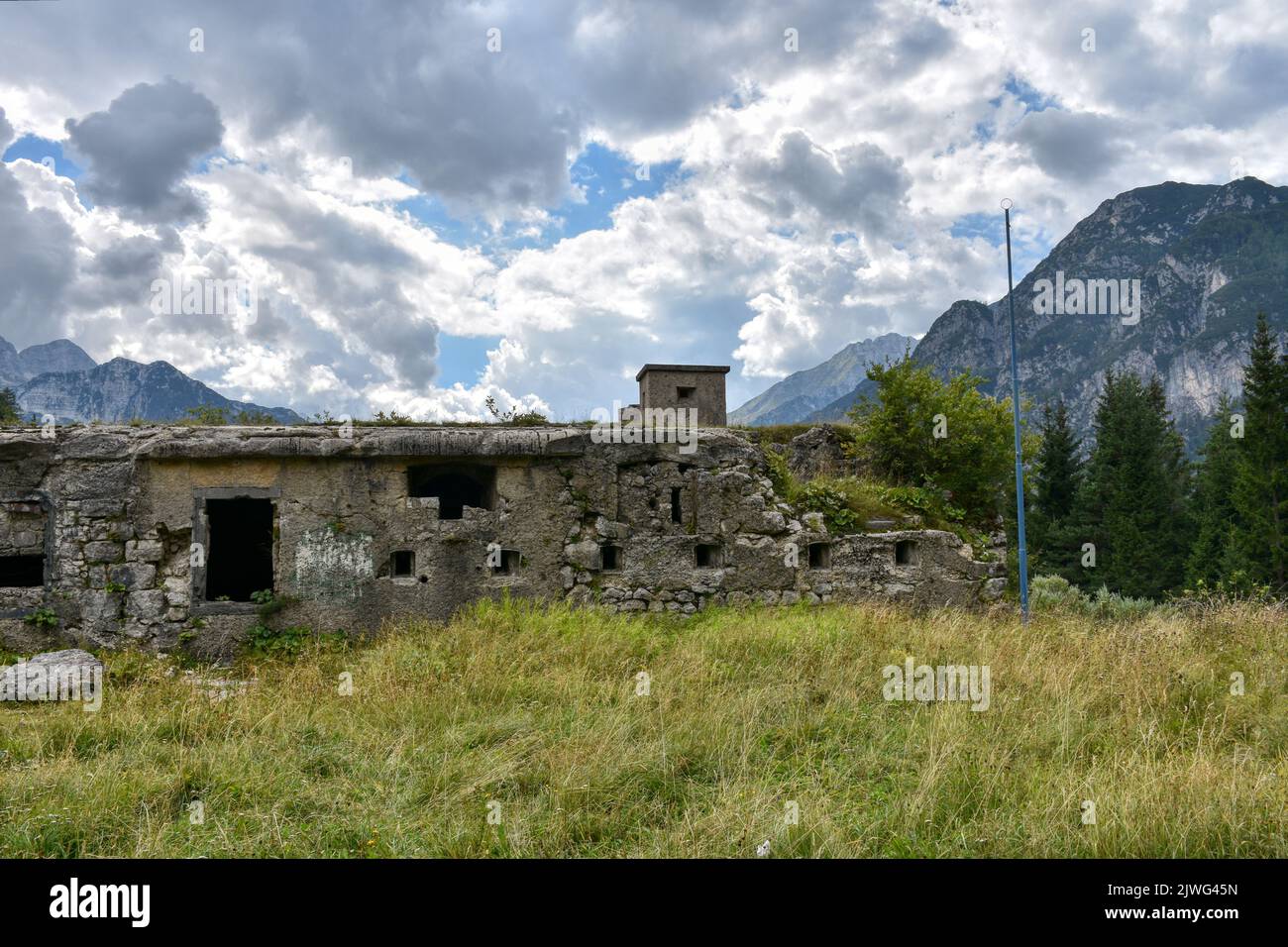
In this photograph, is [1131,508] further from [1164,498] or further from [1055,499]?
[1055,499]

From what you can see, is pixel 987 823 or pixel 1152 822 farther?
pixel 987 823

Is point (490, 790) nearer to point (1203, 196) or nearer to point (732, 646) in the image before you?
point (732, 646)

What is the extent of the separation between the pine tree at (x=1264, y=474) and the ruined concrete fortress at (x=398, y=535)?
23.8m

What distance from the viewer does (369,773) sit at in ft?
15.3

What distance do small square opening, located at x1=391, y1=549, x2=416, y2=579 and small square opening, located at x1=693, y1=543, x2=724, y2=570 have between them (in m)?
3.66

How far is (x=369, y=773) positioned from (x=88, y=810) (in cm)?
148

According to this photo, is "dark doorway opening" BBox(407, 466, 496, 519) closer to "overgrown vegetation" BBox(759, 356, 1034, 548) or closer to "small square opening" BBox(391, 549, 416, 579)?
"small square opening" BBox(391, 549, 416, 579)

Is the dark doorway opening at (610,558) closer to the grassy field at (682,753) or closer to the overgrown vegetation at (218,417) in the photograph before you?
the grassy field at (682,753)

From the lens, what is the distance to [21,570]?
9.92 metres

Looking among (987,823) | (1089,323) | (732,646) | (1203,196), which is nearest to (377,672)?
(732,646)

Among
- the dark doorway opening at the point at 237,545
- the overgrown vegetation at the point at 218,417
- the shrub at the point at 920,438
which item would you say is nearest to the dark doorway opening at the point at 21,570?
the dark doorway opening at the point at 237,545

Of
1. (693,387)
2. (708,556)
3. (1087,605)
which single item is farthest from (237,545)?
(1087,605)

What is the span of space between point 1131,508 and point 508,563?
31.9m

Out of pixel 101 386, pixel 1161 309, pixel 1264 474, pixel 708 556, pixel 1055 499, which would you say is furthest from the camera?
pixel 101 386
